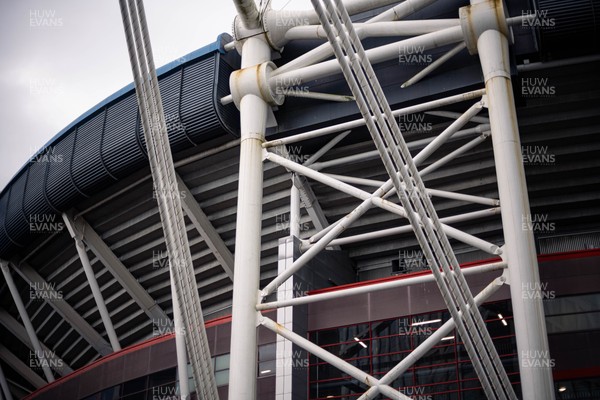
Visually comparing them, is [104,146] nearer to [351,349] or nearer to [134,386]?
[134,386]

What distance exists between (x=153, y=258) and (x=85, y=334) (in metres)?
6.87

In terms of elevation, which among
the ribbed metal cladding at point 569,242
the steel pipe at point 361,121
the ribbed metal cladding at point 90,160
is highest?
the ribbed metal cladding at point 90,160

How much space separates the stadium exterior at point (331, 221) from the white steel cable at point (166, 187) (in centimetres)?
577

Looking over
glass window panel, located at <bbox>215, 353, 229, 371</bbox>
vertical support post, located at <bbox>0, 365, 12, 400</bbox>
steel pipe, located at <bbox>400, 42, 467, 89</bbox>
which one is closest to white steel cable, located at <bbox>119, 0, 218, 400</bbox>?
glass window panel, located at <bbox>215, 353, 229, 371</bbox>

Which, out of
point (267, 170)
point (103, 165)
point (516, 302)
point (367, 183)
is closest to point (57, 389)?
point (103, 165)

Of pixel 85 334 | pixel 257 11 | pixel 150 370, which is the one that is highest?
pixel 257 11

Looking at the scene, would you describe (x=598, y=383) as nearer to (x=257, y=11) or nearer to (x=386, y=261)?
(x=386, y=261)

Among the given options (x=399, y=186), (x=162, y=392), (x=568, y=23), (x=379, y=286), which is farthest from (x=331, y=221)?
(x=399, y=186)

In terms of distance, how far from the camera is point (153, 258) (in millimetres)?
37031

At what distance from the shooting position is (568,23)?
2452 centimetres

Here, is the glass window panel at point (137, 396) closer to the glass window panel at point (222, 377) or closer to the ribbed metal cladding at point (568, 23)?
the glass window panel at point (222, 377)

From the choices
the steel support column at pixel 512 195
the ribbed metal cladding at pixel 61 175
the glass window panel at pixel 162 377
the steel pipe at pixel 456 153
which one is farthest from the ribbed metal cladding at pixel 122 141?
the steel support column at pixel 512 195

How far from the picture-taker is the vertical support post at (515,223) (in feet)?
64.3

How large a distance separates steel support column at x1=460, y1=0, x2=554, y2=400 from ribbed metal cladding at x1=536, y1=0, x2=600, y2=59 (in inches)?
64.0
